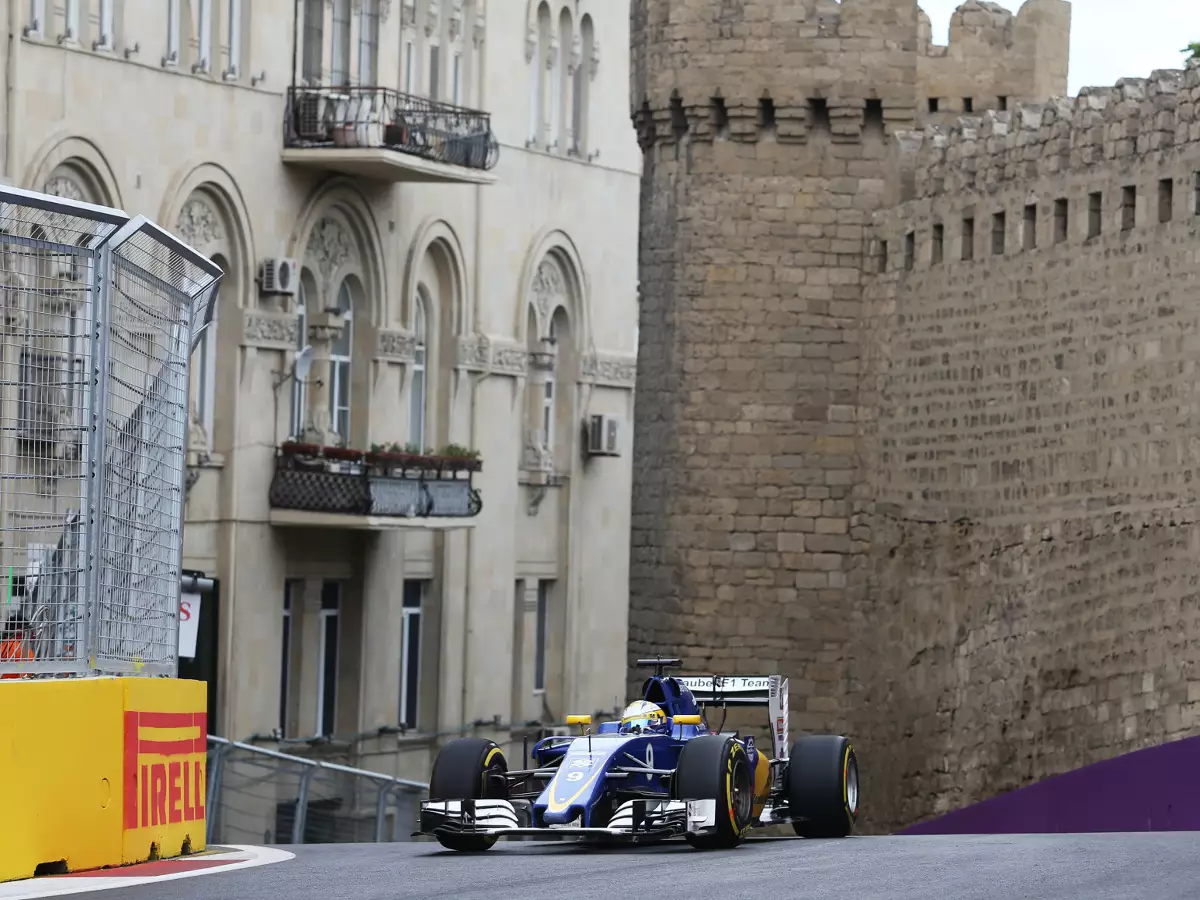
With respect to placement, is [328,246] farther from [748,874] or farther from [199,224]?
[748,874]

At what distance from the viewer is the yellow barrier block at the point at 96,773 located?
37.7 ft

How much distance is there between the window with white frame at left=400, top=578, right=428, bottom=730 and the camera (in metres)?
34.9

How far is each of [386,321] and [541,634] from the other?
7127 mm

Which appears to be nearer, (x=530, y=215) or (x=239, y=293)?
(x=239, y=293)

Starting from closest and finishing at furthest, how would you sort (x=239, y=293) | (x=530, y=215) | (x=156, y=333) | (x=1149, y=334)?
(x=156, y=333) < (x=1149, y=334) < (x=239, y=293) < (x=530, y=215)

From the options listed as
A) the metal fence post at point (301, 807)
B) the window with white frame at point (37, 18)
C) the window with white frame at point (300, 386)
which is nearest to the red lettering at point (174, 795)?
the metal fence post at point (301, 807)

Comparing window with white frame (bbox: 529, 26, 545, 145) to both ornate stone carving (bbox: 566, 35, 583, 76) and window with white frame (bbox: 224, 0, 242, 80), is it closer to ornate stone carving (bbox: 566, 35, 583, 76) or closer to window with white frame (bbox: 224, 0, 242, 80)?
ornate stone carving (bbox: 566, 35, 583, 76)

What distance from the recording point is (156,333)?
13211 millimetres

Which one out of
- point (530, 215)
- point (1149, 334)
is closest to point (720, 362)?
point (1149, 334)

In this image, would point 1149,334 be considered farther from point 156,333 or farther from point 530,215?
point 530,215

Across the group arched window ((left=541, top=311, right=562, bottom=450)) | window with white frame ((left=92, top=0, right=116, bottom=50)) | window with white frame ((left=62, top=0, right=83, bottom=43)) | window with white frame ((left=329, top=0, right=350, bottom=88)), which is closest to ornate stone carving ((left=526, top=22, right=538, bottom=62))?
arched window ((left=541, top=311, right=562, bottom=450))

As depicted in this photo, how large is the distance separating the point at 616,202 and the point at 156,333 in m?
27.1

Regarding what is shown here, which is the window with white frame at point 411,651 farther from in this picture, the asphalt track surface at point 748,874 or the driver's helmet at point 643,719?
the asphalt track surface at point 748,874

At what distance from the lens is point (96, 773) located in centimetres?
1209
